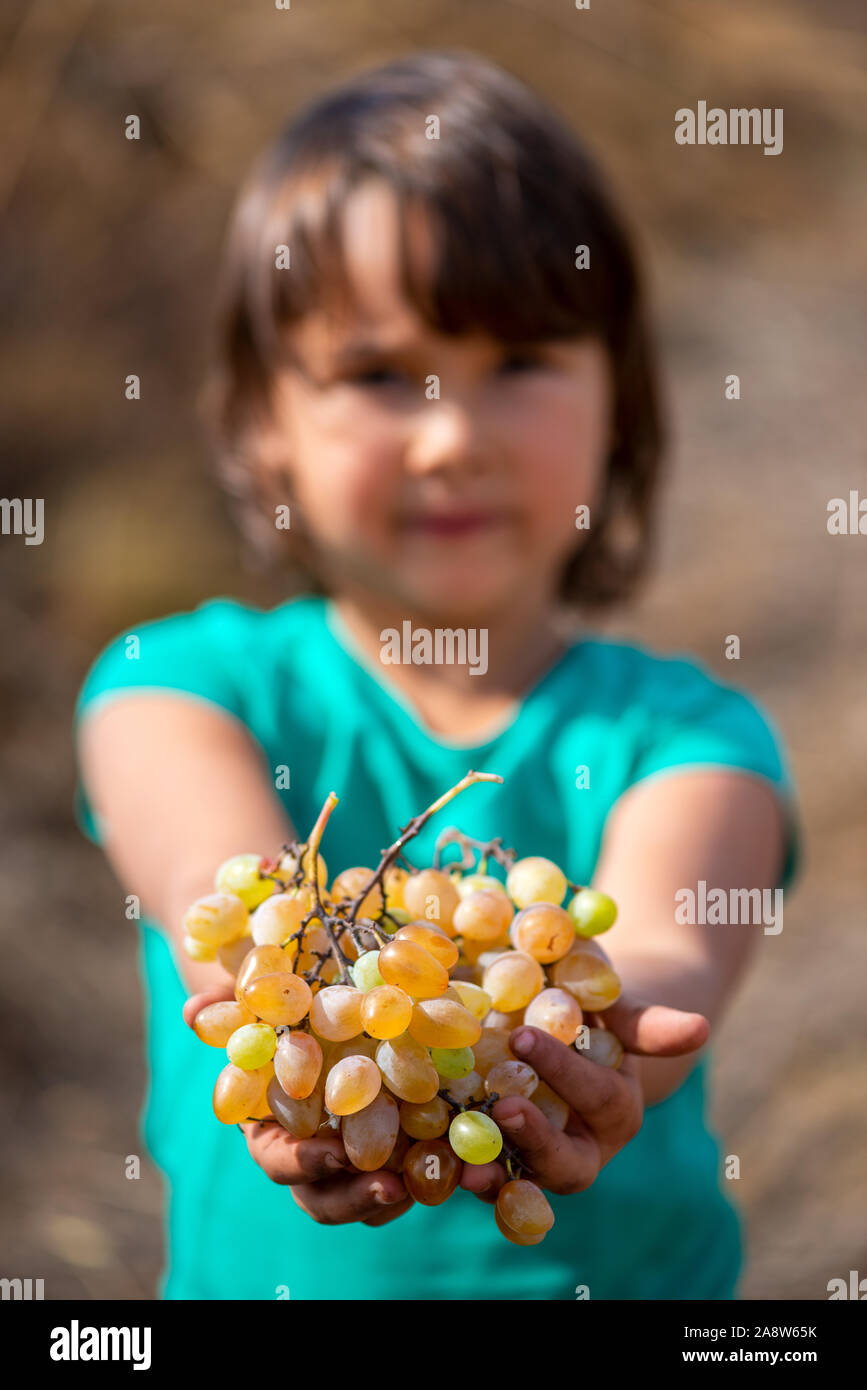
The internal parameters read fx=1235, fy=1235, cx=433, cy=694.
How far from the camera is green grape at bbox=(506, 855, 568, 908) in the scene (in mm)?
732

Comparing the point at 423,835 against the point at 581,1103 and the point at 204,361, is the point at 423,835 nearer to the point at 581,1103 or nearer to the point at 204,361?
the point at 581,1103

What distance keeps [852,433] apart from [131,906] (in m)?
3.16

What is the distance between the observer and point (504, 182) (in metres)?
1.17

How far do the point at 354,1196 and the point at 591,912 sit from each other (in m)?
0.20

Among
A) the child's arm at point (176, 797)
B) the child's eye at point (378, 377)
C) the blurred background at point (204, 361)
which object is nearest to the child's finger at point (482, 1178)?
the child's arm at point (176, 797)

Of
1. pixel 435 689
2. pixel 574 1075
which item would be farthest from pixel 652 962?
pixel 435 689

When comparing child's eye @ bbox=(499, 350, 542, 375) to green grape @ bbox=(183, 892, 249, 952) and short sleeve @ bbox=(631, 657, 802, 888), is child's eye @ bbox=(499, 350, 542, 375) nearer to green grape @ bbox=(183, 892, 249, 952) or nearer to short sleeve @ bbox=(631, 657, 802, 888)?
short sleeve @ bbox=(631, 657, 802, 888)

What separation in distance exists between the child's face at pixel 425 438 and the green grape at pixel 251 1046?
63 cm

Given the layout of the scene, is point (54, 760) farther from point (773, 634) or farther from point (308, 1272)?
point (308, 1272)

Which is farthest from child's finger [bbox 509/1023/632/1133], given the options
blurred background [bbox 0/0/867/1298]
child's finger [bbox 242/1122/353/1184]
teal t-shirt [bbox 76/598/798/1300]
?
blurred background [bbox 0/0/867/1298]

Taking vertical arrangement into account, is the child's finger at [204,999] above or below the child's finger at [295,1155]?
above

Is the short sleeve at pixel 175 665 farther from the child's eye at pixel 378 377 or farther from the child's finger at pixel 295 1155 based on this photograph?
the child's finger at pixel 295 1155

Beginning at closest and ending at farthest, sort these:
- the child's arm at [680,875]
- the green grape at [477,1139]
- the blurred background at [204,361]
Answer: the green grape at [477,1139] → the child's arm at [680,875] → the blurred background at [204,361]

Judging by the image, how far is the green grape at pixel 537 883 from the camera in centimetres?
73
